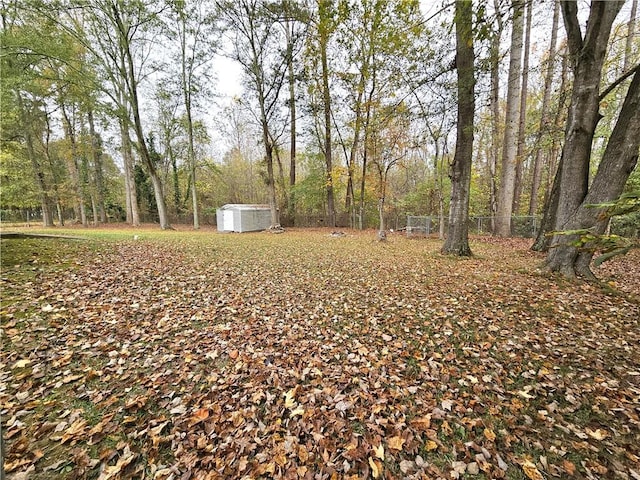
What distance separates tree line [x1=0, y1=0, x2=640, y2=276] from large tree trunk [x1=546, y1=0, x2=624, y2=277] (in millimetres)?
28

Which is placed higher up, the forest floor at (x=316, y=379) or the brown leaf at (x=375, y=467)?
the forest floor at (x=316, y=379)

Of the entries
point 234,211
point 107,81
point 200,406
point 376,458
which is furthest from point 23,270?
point 107,81

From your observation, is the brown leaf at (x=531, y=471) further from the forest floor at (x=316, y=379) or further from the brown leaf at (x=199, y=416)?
the brown leaf at (x=199, y=416)

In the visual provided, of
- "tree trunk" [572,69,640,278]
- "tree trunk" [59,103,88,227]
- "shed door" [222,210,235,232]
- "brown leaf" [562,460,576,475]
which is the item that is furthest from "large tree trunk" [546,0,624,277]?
"tree trunk" [59,103,88,227]

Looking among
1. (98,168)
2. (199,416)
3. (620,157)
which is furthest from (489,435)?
(98,168)

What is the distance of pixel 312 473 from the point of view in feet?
6.21

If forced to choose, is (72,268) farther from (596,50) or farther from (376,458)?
(596,50)

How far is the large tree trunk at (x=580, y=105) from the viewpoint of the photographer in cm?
445

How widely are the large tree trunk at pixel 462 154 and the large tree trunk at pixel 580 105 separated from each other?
2082mm

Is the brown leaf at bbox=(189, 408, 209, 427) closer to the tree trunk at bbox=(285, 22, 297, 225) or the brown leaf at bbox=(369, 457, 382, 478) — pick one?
the brown leaf at bbox=(369, 457, 382, 478)

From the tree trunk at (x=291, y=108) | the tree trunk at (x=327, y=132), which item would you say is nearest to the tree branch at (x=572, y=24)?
the tree trunk at (x=327, y=132)

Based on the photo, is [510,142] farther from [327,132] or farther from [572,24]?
[327,132]

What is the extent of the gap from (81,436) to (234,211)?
18.4 metres

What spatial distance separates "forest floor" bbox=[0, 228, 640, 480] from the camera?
1974mm
